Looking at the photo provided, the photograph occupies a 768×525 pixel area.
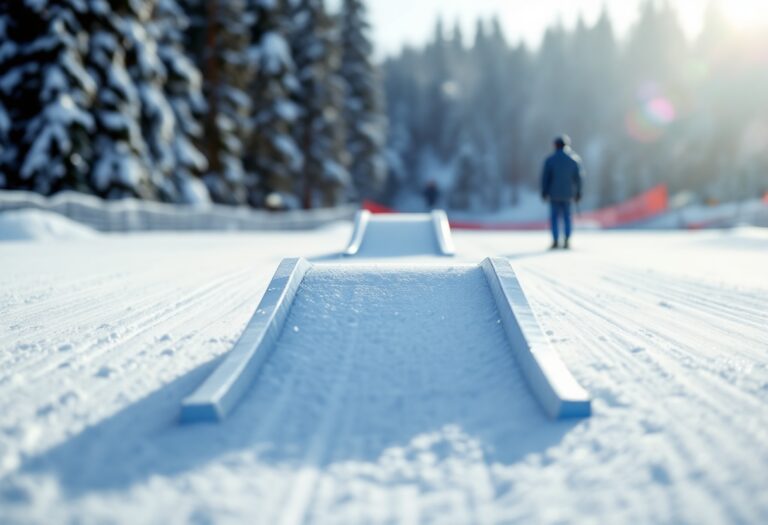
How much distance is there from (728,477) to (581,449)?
1.64 feet

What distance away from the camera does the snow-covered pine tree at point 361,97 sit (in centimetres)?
4122

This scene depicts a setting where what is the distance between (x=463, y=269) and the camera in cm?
491

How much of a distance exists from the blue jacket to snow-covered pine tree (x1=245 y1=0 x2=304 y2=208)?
19.9 meters

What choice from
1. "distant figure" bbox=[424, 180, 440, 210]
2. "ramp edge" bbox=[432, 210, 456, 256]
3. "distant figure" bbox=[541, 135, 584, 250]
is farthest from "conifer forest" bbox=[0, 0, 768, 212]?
"distant figure" bbox=[541, 135, 584, 250]

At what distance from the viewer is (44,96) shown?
1805cm

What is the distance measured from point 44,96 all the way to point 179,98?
24.9ft

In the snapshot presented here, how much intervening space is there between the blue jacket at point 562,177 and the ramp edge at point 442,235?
6.59ft

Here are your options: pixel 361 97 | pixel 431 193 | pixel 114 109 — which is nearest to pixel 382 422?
pixel 114 109

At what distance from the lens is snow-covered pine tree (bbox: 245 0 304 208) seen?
30.8 metres

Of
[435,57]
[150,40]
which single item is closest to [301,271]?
[150,40]

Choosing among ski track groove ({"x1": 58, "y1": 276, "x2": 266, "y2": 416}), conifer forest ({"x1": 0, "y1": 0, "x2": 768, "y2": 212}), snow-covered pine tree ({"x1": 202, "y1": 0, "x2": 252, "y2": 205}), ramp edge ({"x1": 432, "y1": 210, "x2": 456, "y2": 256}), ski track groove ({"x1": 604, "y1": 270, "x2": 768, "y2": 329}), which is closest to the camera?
ski track groove ({"x1": 58, "y1": 276, "x2": 266, "y2": 416})

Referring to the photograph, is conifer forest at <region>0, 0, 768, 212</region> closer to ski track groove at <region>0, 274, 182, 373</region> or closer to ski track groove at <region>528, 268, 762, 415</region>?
ski track groove at <region>0, 274, 182, 373</region>

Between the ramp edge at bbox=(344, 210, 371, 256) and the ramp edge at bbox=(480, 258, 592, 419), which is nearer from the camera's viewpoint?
the ramp edge at bbox=(480, 258, 592, 419)

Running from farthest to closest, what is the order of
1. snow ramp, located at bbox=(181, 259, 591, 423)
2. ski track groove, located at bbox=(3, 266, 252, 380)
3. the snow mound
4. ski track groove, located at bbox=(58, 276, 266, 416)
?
1. the snow mound
2. ski track groove, located at bbox=(3, 266, 252, 380)
3. ski track groove, located at bbox=(58, 276, 266, 416)
4. snow ramp, located at bbox=(181, 259, 591, 423)
